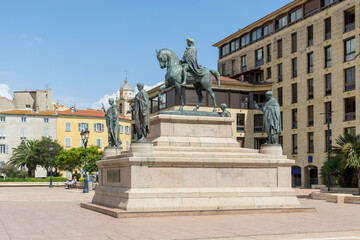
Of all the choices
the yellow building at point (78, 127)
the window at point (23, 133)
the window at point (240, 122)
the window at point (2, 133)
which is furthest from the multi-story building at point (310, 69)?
the window at point (2, 133)

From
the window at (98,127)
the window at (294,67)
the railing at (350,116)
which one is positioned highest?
the window at (294,67)

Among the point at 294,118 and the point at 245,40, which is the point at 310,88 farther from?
the point at 245,40

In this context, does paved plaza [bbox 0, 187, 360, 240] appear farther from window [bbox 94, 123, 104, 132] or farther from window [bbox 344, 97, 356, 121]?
window [bbox 94, 123, 104, 132]

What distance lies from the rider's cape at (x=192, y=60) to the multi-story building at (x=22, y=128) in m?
72.0

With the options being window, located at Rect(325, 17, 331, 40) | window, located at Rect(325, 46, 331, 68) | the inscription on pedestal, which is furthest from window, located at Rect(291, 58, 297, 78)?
the inscription on pedestal

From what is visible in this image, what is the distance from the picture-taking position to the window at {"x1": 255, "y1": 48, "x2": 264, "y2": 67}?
2525 inches

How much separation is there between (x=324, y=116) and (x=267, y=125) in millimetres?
34711

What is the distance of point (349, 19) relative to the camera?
4962cm

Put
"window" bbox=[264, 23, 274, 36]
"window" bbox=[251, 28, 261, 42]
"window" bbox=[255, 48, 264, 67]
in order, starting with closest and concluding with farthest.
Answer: "window" bbox=[264, 23, 274, 36] < "window" bbox=[255, 48, 264, 67] < "window" bbox=[251, 28, 261, 42]

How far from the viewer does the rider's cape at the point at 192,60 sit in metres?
20.0

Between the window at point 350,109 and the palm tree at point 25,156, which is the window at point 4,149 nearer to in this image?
the palm tree at point 25,156

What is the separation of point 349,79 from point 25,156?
2120 inches

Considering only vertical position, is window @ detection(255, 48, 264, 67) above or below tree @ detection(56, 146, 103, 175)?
above

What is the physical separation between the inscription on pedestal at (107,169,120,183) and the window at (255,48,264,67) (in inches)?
1891
